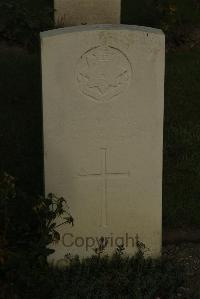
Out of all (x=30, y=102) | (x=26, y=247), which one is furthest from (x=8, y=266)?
(x=30, y=102)

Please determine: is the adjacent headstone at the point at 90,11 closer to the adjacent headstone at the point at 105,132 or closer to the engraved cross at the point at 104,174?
the adjacent headstone at the point at 105,132

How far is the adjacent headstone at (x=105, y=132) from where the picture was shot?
423 centimetres

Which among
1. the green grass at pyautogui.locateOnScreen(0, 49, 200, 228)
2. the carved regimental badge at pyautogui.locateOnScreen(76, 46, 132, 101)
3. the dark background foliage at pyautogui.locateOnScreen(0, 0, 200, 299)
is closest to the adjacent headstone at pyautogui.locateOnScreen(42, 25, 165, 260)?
the carved regimental badge at pyautogui.locateOnScreen(76, 46, 132, 101)

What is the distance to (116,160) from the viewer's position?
448 centimetres

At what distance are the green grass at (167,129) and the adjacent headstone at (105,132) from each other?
0.70m

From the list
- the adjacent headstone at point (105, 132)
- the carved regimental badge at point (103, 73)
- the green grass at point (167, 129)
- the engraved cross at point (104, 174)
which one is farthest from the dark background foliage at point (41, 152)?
the carved regimental badge at point (103, 73)

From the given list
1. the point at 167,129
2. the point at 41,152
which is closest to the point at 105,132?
the point at 41,152

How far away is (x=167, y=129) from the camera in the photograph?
20.3 ft

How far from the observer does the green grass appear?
540 cm

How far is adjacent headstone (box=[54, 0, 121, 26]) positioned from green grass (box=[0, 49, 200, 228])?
1007mm

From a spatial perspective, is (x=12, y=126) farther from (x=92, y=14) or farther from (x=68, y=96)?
(x=68, y=96)

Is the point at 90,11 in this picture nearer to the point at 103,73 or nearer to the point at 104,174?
the point at 103,73

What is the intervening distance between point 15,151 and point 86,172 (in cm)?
152

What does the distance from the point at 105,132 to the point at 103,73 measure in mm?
348
